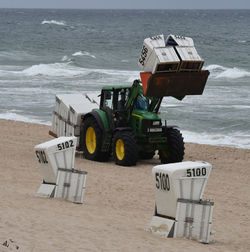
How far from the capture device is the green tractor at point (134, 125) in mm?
14797

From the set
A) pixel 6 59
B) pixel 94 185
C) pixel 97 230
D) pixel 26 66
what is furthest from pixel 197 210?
pixel 6 59

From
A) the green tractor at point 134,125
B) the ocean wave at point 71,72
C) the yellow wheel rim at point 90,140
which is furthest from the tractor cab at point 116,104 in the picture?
the ocean wave at point 71,72

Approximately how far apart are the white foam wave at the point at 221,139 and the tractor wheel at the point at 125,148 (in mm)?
5796

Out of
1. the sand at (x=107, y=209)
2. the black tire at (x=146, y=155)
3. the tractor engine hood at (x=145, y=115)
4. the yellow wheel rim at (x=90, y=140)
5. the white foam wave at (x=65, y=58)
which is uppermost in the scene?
the white foam wave at (x=65, y=58)

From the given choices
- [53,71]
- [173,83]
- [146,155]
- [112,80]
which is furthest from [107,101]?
[53,71]

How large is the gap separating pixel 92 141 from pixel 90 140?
0.06m

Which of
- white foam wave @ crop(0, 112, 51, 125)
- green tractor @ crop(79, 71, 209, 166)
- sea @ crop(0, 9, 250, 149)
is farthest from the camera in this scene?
sea @ crop(0, 9, 250, 149)

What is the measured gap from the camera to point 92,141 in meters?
16.3

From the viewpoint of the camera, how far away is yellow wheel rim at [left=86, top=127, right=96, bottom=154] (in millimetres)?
16183

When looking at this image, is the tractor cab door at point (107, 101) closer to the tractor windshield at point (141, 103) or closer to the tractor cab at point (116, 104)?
the tractor cab at point (116, 104)

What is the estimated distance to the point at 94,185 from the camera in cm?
1312

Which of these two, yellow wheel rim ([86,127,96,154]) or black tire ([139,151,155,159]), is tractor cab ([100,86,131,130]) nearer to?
yellow wheel rim ([86,127,96,154])

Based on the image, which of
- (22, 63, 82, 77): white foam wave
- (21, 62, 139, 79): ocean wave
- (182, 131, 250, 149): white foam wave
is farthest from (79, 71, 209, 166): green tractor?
(22, 63, 82, 77): white foam wave

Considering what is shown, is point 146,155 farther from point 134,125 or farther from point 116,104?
point 116,104
